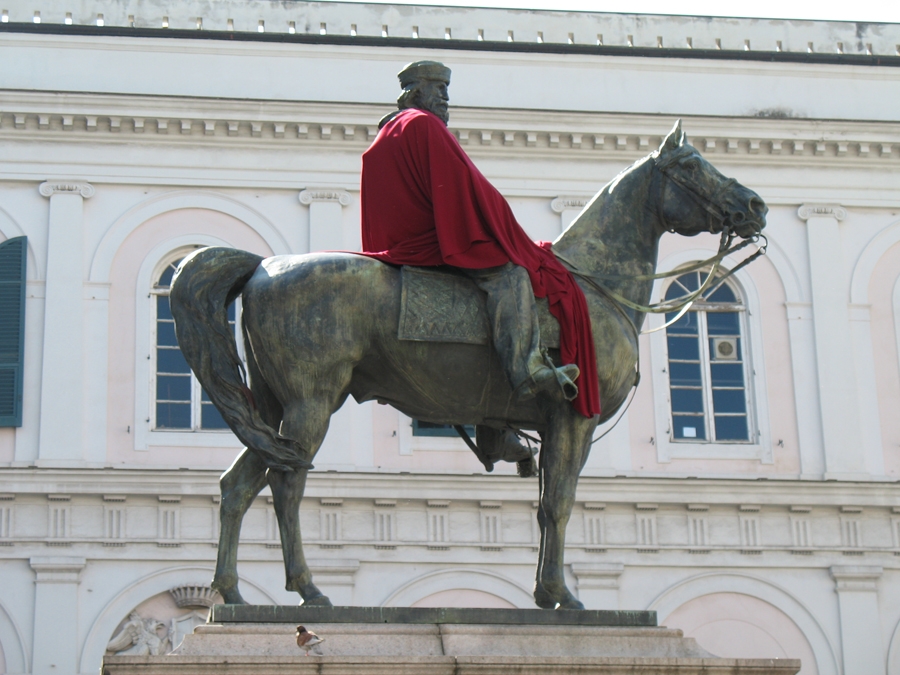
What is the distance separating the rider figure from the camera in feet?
24.8

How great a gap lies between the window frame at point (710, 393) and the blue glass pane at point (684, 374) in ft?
0.32

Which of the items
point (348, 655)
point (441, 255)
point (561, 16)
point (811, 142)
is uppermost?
point (561, 16)

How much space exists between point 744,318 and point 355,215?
530 cm

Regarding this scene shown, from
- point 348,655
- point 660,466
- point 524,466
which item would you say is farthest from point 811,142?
point 348,655

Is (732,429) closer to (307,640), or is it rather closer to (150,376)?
(150,376)

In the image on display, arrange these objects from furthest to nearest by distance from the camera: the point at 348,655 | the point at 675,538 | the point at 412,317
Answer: the point at 675,538, the point at 412,317, the point at 348,655

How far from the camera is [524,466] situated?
841cm

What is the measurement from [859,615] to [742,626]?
1.48 m

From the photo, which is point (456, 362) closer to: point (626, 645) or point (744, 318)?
point (626, 645)

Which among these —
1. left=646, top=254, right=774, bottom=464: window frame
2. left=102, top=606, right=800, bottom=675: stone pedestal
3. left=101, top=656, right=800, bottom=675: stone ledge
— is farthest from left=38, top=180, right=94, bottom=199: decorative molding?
left=101, top=656, right=800, bottom=675: stone ledge

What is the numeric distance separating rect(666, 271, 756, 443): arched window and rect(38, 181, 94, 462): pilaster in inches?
296

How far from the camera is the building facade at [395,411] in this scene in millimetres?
21703

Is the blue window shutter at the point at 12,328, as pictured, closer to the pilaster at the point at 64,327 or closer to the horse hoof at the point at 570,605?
the pilaster at the point at 64,327

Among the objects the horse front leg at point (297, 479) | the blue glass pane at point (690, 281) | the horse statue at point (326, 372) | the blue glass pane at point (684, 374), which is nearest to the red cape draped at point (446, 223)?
the horse statue at point (326, 372)
